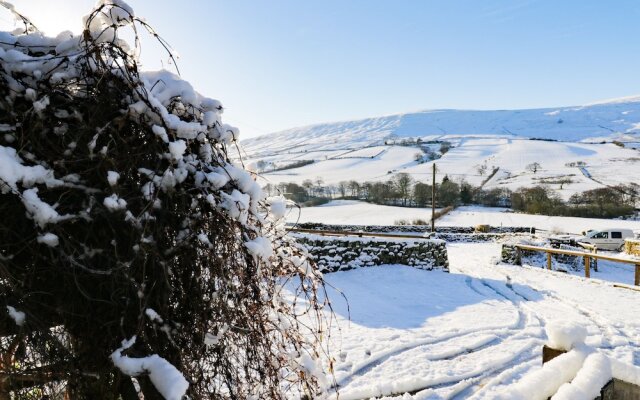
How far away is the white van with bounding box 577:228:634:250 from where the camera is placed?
22.1 meters

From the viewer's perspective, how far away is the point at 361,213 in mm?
39156

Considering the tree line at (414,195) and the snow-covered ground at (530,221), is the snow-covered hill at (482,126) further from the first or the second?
the snow-covered ground at (530,221)

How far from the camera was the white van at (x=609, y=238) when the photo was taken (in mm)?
22125

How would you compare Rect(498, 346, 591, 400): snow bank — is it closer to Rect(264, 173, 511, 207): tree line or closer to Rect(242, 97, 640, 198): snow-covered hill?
Rect(242, 97, 640, 198): snow-covered hill

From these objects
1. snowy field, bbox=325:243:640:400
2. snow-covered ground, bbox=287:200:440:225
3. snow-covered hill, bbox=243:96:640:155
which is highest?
snow-covered hill, bbox=243:96:640:155

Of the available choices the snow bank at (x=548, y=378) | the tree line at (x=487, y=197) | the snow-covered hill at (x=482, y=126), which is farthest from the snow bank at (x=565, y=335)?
the snow-covered hill at (x=482, y=126)

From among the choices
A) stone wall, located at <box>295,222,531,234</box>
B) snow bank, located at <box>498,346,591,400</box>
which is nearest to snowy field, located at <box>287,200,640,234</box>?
stone wall, located at <box>295,222,531,234</box>

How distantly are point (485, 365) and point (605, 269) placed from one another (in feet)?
47.2

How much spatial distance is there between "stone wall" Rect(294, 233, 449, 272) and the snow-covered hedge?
1027cm

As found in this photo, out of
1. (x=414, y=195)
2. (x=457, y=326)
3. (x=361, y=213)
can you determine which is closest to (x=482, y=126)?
(x=414, y=195)

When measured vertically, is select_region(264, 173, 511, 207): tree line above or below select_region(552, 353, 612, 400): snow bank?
below

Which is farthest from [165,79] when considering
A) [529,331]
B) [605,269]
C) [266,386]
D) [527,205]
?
[527,205]

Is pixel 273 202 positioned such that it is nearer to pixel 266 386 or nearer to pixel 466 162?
pixel 266 386

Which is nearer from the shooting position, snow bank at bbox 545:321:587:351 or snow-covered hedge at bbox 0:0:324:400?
snow-covered hedge at bbox 0:0:324:400
